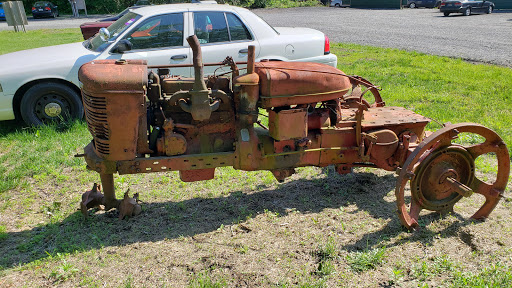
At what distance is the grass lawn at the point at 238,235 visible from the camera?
3.24m

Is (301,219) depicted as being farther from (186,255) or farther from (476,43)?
(476,43)

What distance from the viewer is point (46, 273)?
130 inches

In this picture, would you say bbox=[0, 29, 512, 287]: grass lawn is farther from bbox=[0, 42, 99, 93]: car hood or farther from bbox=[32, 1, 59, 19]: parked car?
bbox=[32, 1, 59, 19]: parked car

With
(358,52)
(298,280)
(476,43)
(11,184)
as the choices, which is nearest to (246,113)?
(298,280)

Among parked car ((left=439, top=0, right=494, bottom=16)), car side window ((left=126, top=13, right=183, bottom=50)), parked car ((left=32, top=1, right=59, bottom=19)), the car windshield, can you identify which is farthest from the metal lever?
parked car ((left=32, top=1, right=59, bottom=19))

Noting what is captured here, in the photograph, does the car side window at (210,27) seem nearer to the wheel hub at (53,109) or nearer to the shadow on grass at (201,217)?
the wheel hub at (53,109)

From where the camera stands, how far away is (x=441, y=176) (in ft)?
12.3

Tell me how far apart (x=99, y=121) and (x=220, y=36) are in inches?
150

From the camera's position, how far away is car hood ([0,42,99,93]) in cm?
611

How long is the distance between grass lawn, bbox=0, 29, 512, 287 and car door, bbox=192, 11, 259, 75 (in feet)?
7.48

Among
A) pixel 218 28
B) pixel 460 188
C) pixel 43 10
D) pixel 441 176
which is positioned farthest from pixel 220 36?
pixel 43 10

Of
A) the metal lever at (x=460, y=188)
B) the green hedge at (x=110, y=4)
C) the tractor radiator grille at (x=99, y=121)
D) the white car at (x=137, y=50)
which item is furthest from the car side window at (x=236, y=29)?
the green hedge at (x=110, y=4)

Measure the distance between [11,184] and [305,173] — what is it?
11.3 feet

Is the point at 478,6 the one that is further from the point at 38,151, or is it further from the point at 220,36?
the point at 38,151
